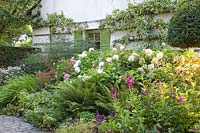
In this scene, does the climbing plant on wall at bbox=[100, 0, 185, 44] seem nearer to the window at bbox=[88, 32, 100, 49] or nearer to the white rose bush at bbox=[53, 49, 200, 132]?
the window at bbox=[88, 32, 100, 49]

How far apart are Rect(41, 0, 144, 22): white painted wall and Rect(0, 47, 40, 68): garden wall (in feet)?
5.50

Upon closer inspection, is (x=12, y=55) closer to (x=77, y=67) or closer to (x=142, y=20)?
(x=142, y=20)

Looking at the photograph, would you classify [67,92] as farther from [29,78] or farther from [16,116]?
[29,78]

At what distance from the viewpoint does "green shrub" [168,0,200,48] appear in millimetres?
7215

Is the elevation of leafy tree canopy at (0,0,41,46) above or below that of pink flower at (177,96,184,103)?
above

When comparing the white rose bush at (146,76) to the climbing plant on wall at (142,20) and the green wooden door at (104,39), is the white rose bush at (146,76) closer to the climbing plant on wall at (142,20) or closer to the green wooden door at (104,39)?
the climbing plant on wall at (142,20)

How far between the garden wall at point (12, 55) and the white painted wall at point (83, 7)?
5.50 feet

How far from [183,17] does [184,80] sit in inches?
72.5

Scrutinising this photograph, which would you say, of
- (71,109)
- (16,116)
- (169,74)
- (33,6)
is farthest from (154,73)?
(33,6)

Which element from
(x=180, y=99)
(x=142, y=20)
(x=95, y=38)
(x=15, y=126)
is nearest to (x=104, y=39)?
(x=95, y=38)

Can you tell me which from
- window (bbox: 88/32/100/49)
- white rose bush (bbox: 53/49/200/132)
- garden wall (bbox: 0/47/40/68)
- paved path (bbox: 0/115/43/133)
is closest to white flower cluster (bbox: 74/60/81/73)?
white rose bush (bbox: 53/49/200/132)

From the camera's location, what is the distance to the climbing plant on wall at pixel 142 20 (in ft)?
33.1

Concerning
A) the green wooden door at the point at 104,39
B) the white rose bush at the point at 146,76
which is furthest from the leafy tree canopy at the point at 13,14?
the white rose bush at the point at 146,76

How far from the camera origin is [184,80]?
19.4 ft
